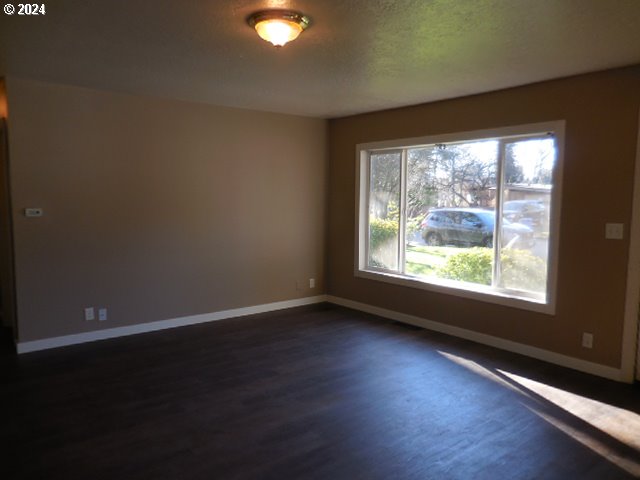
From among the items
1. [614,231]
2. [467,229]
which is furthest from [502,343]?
[614,231]

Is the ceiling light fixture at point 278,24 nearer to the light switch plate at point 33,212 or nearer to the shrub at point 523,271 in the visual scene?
the light switch plate at point 33,212

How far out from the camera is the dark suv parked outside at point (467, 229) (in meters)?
4.43

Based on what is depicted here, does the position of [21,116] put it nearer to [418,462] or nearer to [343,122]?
[343,122]

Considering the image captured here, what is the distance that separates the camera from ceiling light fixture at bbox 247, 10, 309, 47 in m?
2.56

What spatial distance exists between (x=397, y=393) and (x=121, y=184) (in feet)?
11.2

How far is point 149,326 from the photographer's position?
495cm

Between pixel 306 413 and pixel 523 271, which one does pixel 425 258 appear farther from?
pixel 306 413

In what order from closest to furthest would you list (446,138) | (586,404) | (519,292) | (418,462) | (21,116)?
(418,462) → (586,404) → (21,116) → (519,292) → (446,138)

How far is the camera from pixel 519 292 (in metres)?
4.44

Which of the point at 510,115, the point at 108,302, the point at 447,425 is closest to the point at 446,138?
the point at 510,115

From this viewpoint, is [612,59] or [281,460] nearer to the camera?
[281,460]

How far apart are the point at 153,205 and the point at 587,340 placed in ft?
14.5

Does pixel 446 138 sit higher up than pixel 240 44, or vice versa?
pixel 240 44

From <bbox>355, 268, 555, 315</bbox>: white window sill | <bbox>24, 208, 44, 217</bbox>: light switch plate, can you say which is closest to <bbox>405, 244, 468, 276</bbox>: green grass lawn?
<bbox>355, 268, 555, 315</bbox>: white window sill
